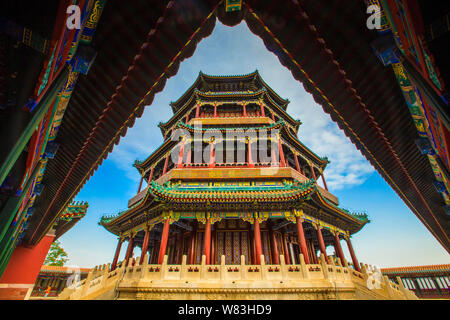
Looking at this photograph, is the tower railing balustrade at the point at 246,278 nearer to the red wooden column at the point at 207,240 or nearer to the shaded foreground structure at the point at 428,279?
the red wooden column at the point at 207,240

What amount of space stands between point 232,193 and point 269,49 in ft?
26.7

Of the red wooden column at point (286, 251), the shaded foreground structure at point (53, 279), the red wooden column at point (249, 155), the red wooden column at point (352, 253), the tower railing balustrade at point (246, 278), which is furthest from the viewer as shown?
the shaded foreground structure at point (53, 279)

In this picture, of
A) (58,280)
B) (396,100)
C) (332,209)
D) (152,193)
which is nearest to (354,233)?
(332,209)

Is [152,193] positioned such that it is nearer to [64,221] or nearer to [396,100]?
[64,221]

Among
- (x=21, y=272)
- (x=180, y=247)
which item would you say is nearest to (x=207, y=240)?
(x=180, y=247)

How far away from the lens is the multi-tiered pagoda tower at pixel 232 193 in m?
10.7

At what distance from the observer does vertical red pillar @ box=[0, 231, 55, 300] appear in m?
8.45

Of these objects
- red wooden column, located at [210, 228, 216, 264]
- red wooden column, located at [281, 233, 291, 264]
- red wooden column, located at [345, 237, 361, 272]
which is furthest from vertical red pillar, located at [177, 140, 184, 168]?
red wooden column, located at [345, 237, 361, 272]

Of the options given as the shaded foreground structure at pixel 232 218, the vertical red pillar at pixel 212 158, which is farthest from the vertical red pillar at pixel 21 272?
the vertical red pillar at pixel 212 158

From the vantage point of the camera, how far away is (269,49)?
334 cm

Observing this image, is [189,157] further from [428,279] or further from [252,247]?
[428,279]

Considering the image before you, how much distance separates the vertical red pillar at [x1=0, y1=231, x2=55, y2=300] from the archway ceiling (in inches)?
323

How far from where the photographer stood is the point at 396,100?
123 inches

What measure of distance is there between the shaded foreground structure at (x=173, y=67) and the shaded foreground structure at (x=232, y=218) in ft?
19.9
